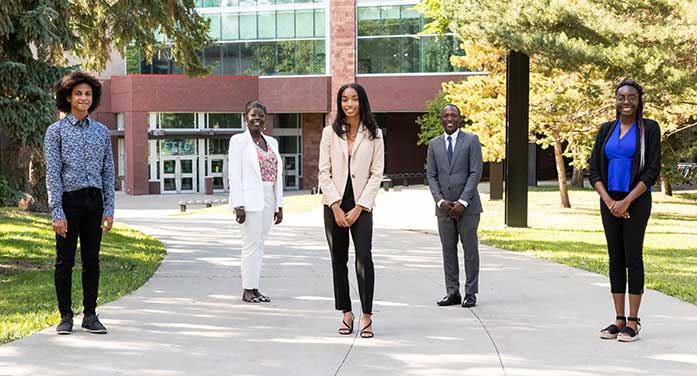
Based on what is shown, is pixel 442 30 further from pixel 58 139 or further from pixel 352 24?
pixel 58 139

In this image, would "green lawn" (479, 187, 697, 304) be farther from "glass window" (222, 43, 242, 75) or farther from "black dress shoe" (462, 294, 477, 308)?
"glass window" (222, 43, 242, 75)

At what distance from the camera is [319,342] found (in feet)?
25.4

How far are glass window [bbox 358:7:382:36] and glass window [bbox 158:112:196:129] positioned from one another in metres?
11.5

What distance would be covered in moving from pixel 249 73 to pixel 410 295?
45511 mm

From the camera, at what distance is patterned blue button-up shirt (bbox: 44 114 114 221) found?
25.2 ft

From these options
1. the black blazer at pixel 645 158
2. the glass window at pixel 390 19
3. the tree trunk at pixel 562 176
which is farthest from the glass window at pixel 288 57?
the black blazer at pixel 645 158

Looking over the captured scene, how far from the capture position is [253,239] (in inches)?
392

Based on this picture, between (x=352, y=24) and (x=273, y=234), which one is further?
(x=352, y=24)

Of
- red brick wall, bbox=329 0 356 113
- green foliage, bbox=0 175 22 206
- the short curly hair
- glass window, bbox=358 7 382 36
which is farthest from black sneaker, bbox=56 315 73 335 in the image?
glass window, bbox=358 7 382 36

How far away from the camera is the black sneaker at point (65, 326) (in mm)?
7824

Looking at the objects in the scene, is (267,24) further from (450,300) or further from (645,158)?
(645,158)

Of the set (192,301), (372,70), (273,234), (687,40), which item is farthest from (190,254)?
(372,70)

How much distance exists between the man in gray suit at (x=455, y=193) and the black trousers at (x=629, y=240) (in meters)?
1.85

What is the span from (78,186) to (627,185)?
430cm
